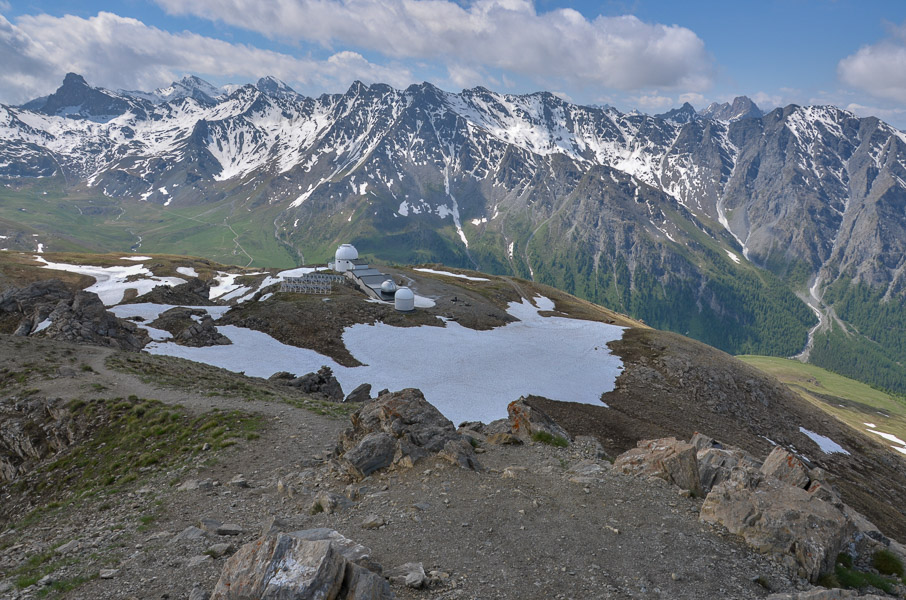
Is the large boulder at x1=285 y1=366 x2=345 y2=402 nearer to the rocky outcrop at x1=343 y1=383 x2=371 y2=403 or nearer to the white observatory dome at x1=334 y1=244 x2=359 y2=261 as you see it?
the rocky outcrop at x1=343 y1=383 x2=371 y2=403

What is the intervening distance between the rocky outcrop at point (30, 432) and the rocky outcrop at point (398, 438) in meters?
16.3

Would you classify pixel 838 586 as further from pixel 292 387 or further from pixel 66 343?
pixel 66 343

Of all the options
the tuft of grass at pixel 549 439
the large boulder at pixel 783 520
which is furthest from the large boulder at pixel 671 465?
the tuft of grass at pixel 549 439

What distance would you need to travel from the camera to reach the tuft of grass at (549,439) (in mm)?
24906

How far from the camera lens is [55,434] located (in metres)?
24.9

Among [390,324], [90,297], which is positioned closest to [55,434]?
[90,297]

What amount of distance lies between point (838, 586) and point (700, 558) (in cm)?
457

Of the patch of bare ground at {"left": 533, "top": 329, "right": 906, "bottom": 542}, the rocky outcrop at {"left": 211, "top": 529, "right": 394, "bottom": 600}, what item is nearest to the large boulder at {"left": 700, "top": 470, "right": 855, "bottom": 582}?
the rocky outcrop at {"left": 211, "top": 529, "right": 394, "bottom": 600}

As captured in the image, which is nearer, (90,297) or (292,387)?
(292,387)

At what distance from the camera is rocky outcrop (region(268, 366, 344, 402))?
40250mm

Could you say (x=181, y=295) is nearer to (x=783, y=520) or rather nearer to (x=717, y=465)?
(x=717, y=465)

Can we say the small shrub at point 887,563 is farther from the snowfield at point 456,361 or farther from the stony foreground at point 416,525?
the snowfield at point 456,361

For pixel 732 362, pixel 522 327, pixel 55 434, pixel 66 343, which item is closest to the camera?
pixel 55 434

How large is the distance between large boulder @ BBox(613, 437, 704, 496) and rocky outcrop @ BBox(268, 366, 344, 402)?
2652 cm
